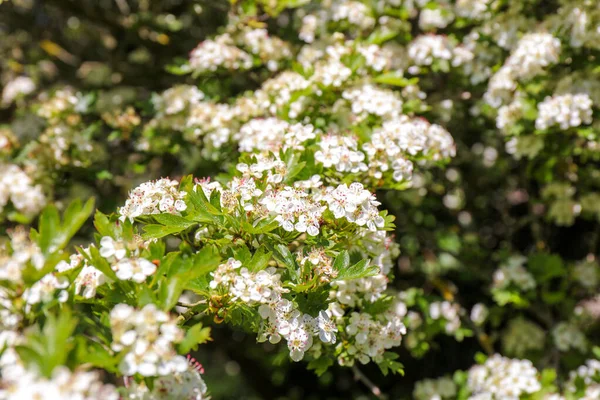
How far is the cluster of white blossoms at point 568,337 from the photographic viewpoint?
3729mm

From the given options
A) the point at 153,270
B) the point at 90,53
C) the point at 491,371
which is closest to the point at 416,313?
the point at 491,371

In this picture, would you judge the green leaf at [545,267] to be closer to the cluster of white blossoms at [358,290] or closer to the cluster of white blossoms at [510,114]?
the cluster of white blossoms at [510,114]

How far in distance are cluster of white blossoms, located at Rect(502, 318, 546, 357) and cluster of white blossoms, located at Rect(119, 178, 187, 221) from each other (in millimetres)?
2818

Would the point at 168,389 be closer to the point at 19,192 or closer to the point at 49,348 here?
the point at 49,348

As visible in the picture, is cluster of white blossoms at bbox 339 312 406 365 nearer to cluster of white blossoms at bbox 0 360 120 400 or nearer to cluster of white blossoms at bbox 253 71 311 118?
cluster of white blossoms at bbox 0 360 120 400

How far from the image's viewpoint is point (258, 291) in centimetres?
185

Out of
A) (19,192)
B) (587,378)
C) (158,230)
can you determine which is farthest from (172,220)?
Answer: (587,378)

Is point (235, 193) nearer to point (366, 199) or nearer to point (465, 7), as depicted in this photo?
point (366, 199)

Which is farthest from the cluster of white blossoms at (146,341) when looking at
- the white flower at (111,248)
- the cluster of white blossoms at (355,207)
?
the cluster of white blossoms at (355,207)

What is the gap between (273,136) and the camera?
2672 millimetres

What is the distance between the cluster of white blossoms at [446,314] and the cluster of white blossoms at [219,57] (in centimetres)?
197

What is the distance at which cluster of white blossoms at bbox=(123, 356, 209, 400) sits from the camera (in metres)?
1.63

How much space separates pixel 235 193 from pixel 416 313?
2010mm

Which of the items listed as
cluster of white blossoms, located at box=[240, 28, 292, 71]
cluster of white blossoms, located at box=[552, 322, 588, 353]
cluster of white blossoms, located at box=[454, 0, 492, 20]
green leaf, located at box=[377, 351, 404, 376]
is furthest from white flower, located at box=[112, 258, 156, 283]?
cluster of white blossoms, located at box=[552, 322, 588, 353]
